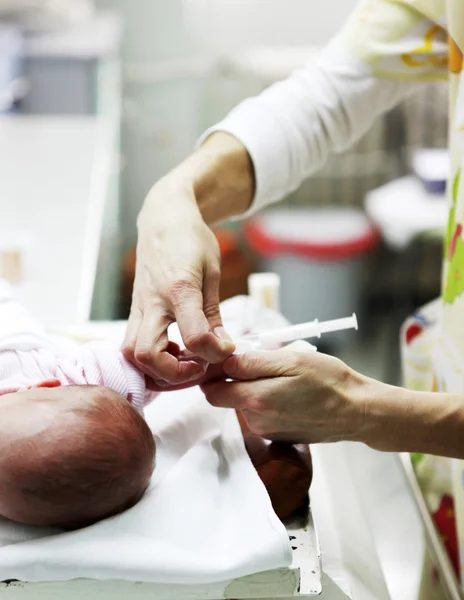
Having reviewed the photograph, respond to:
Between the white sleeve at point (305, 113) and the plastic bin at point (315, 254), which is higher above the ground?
the white sleeve at point (305, 113)

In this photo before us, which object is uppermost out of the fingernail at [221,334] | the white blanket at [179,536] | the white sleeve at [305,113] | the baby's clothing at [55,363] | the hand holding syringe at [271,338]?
the white sleeve at [305,113]

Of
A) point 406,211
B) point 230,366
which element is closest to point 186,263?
point 230,366

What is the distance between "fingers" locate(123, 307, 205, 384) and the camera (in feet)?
2.65

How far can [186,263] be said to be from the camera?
2.91ft

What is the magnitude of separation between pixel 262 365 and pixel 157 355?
0.37ft

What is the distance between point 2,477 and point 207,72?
8.11 feet

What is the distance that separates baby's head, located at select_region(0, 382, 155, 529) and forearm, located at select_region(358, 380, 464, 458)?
0.23m

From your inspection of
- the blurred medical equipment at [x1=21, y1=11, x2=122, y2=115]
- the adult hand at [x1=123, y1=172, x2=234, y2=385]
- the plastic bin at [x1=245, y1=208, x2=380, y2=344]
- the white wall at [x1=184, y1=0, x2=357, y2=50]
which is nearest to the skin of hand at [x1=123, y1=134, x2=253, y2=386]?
the adult hand at [x1=123, y1=172, x2=234, y2=385]

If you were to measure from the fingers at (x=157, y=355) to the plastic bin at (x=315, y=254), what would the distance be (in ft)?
6.50

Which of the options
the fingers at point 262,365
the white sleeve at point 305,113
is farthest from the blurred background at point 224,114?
the fingers at point 262,365

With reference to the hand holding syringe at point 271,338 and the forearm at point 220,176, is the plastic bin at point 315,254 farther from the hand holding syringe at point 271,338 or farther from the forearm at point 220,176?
the hand holding syringe at point 271,338

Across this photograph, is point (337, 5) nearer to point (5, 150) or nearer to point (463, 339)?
Answer: point (5, 150)

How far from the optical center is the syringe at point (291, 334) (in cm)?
85

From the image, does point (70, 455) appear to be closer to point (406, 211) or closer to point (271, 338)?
point (271, 338)
